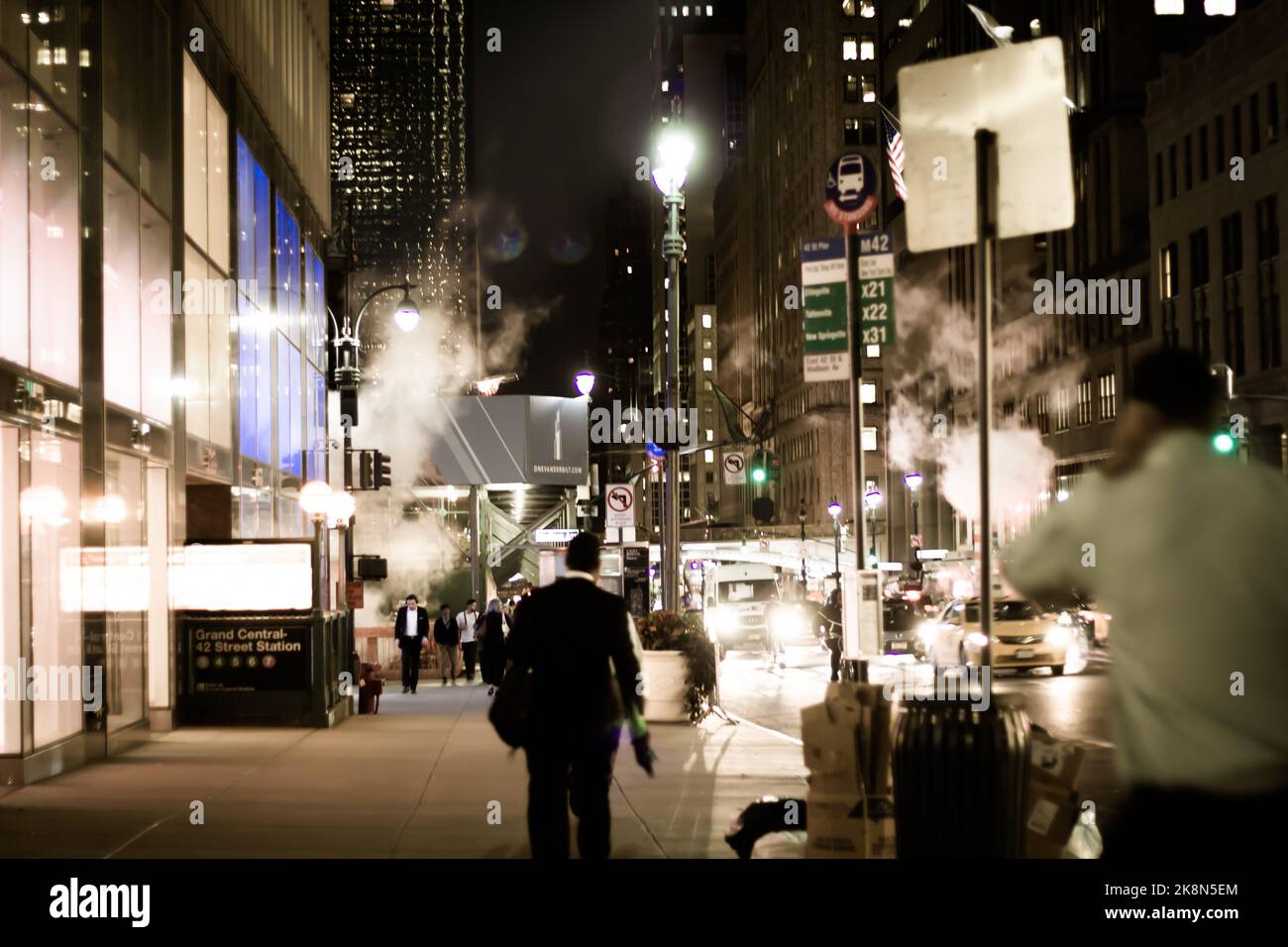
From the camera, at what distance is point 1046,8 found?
3295 inches

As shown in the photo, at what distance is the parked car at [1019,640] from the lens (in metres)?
27.3

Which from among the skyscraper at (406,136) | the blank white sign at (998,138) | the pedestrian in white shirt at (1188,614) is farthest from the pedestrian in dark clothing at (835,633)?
the skyscraper at (406,136)

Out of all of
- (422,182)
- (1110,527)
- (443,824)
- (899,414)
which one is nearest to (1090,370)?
(899,414)

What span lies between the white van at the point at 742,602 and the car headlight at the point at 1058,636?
1336 centimetres

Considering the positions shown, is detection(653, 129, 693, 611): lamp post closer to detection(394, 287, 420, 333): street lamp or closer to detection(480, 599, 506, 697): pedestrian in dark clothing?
detection(480, 599, 506, 697): pedestrian in dark clothing

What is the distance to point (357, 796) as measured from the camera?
42.8 feet

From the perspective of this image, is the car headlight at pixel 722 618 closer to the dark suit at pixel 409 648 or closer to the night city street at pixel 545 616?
the night city street at pixel 545 616

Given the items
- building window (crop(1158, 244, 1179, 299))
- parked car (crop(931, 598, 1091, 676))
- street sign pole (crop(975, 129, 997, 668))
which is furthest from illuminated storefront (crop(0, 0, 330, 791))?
building window (crop(1158, 244, 1179, 299))

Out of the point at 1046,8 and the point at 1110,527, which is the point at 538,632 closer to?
the point at 1110,527

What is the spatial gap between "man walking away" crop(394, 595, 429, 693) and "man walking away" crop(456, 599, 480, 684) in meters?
2.96

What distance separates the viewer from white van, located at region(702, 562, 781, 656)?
140ft

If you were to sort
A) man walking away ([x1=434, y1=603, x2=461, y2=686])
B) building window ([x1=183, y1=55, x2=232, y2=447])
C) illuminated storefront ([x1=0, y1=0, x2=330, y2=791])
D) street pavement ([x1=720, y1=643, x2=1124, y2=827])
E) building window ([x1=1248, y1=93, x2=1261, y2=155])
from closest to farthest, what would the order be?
illuminated storefront ([x1=0, y1=0, x2=330, y2=791]) → street pavement ([x1=720, y1=643, x2=1124, y2=827]) → building window ([x1=183, y1=55, x2=232, y2=447]) → man walking away ([x1=434, y1=603, x2=461, y2=686]) → building window ([x1=1248, y1=93, x2=1261, y2=155])

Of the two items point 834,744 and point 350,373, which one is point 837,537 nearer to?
point 350,373
